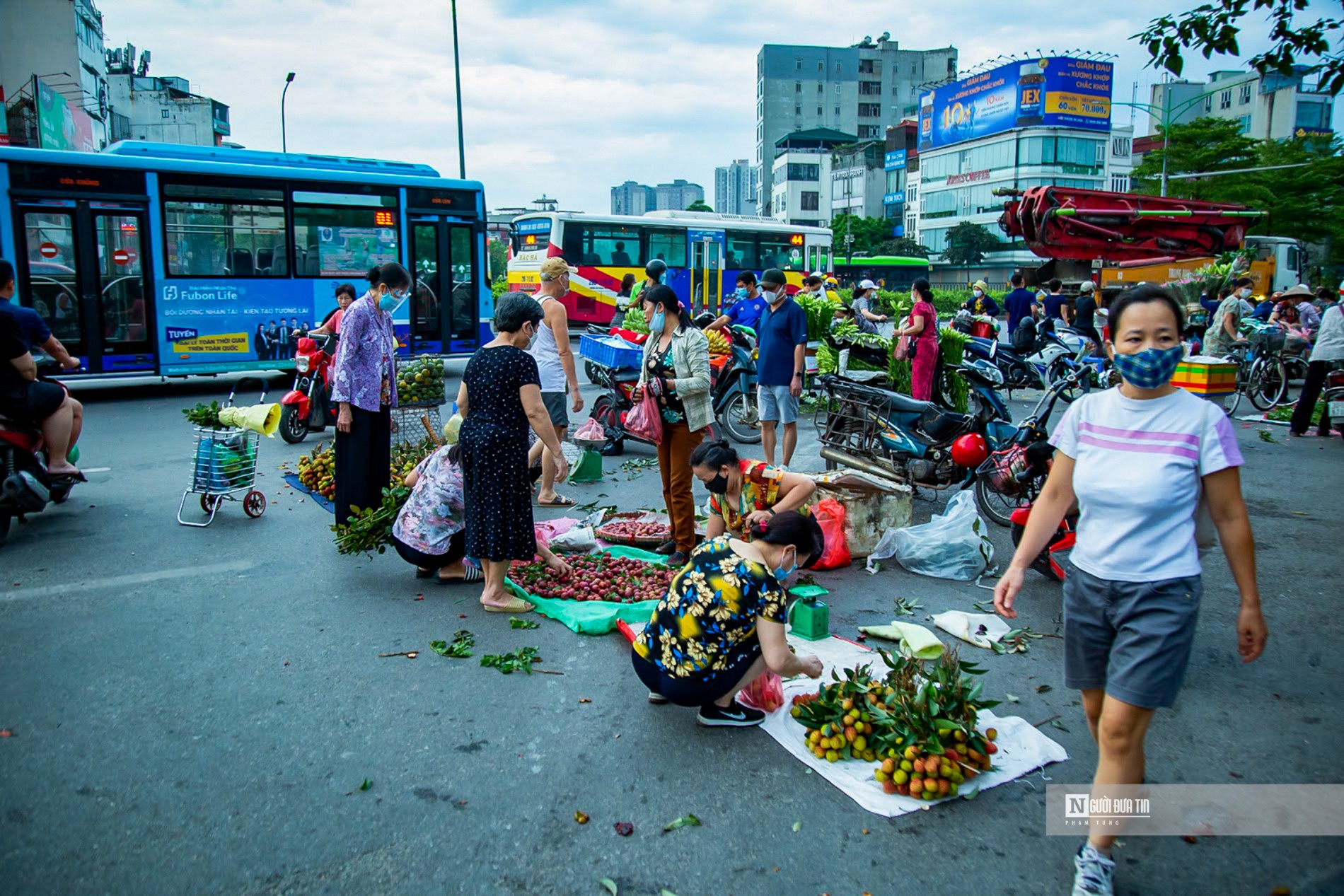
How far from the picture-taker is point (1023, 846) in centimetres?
Answer: 297

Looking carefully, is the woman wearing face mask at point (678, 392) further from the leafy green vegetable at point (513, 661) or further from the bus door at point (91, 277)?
the bus door at point (91, 277)

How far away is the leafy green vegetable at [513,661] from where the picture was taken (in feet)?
14.4

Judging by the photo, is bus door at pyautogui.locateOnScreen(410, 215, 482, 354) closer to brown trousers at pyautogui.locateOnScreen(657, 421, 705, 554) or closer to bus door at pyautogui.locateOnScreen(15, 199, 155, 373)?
bus door at pyautogui.locateOnScreen(15, 199, 155, 373)

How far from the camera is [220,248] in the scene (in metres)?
13.4

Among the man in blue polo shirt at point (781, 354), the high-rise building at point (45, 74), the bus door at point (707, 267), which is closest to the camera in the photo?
the man in blue polo shirt at point (781, 354)

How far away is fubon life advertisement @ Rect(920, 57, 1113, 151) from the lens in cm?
6950

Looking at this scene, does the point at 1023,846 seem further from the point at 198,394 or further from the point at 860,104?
the point at 860,104

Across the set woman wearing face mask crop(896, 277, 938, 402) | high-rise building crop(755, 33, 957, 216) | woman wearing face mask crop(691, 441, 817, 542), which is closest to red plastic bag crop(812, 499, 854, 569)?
woman wearing face mask crop(691, 441, 817, 542)

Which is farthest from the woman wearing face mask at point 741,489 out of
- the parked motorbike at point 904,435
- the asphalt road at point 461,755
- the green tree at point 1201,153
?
the green tree at point 1201,153

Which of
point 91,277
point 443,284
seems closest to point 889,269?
point 443,284

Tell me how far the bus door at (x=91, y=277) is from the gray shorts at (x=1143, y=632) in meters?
13.7

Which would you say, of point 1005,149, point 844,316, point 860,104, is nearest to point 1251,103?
point 1005,149

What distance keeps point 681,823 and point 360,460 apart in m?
4.01

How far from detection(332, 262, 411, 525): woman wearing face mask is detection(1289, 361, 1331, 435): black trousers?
10812mm
